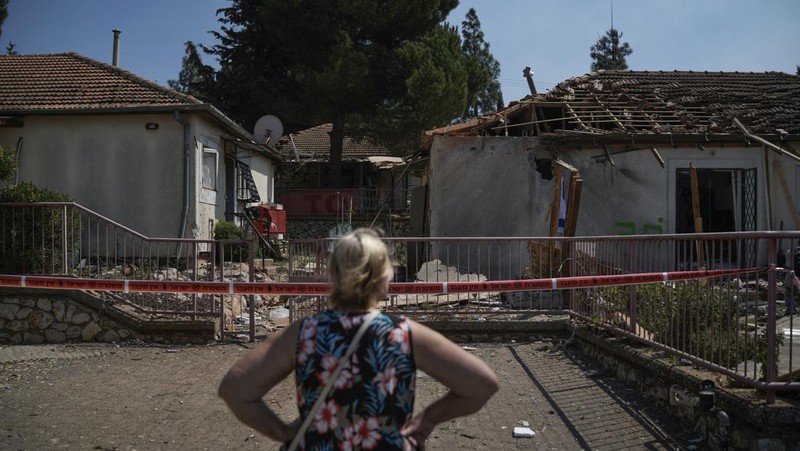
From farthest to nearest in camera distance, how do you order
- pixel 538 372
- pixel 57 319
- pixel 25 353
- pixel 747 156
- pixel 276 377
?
pixel 747 156, pixel 57 319, pixel 25 353, pixel 538 372, pixel 276 377

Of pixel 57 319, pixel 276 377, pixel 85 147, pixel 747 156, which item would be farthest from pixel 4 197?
pixel 747 156

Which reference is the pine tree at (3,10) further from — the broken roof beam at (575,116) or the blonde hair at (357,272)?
the blonde hair at (357,272)

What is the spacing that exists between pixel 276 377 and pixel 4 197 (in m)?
9.90

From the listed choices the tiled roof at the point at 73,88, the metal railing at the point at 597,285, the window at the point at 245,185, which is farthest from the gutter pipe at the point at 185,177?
the window at the point at 245,185

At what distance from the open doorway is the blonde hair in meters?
13.6

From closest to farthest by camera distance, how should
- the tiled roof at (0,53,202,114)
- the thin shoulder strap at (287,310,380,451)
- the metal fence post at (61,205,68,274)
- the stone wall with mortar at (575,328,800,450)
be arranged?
1. the thin shoulder strap at (287,310,380,451)
2. the stone wall with mortar at (575,328,800,450)
3. the metal fence post at (61,205,68,274)
4. the tiled roof at (0,53,202,114)

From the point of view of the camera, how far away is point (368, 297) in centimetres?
259

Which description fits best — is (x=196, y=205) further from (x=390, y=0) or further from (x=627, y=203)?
(x=390, y=0)

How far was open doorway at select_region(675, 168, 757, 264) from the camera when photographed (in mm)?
14859

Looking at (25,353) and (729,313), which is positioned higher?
(729,313)

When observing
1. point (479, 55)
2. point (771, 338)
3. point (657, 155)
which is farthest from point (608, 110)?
point (479, 55)

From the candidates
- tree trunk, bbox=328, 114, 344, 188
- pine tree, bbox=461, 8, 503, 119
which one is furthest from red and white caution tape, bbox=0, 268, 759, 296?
pine tree, bbox=461, 8, 503, 119

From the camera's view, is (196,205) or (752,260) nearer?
(752,260)

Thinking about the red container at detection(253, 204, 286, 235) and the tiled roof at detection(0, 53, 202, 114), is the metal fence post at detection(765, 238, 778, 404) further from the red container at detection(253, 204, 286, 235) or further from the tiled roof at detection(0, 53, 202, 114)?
the red container at detection(253, 204, 286, 235)
